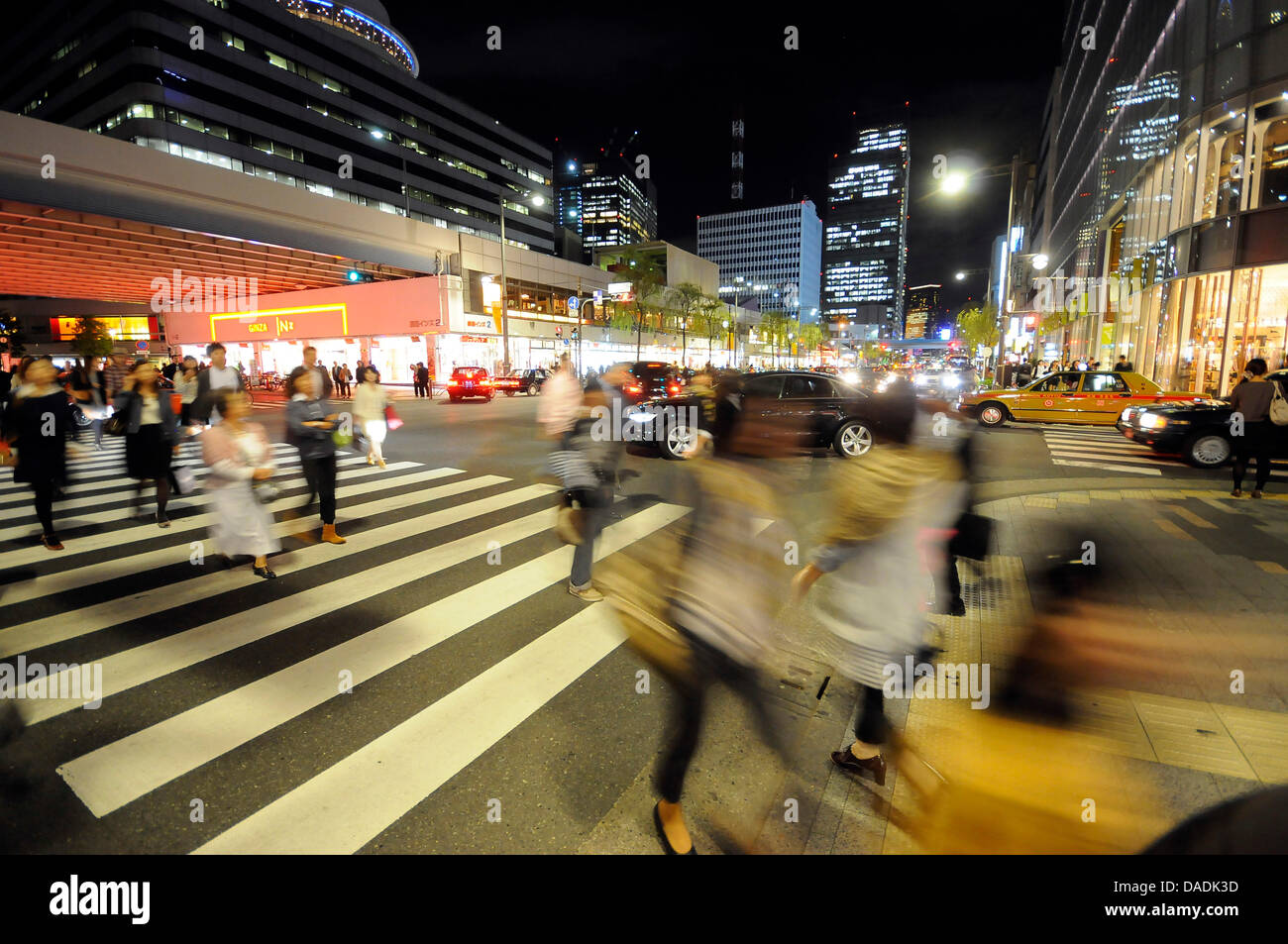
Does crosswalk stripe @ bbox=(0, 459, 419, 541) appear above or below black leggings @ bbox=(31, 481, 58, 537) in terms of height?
below

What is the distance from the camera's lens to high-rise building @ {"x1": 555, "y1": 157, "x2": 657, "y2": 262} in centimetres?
18850

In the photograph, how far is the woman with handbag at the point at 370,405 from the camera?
9.91 metres

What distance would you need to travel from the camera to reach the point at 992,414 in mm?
18500

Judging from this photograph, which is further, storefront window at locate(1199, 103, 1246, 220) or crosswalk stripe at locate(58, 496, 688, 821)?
storefront window at locate(1199, 103, 1246, 220)

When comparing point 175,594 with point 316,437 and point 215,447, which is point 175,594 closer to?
point 215,447

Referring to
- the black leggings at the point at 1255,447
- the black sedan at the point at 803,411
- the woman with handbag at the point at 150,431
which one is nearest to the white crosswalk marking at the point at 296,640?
the woman with handbag at the point at 150,431

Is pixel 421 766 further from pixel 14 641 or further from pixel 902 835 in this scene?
pixel 14 641

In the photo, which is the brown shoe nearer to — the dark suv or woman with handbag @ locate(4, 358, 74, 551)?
woman with handbag @ locate(4, 358, 74, 551)

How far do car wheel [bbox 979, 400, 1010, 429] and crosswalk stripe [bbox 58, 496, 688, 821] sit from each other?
17362 mm

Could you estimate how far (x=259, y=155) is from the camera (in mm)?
55562

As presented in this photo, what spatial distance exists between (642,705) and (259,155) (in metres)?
70.6

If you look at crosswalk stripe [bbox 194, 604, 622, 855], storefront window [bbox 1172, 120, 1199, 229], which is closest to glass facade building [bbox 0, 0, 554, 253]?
storefront window [bbox 1172, 120, 1199, 229]

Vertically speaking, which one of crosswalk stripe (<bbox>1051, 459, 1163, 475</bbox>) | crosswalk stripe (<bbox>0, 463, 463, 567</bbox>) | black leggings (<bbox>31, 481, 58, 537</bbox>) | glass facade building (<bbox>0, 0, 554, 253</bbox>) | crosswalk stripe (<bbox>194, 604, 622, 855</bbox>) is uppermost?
glass facade building (<bbox>0, 0, 554, 253</bbox>)
